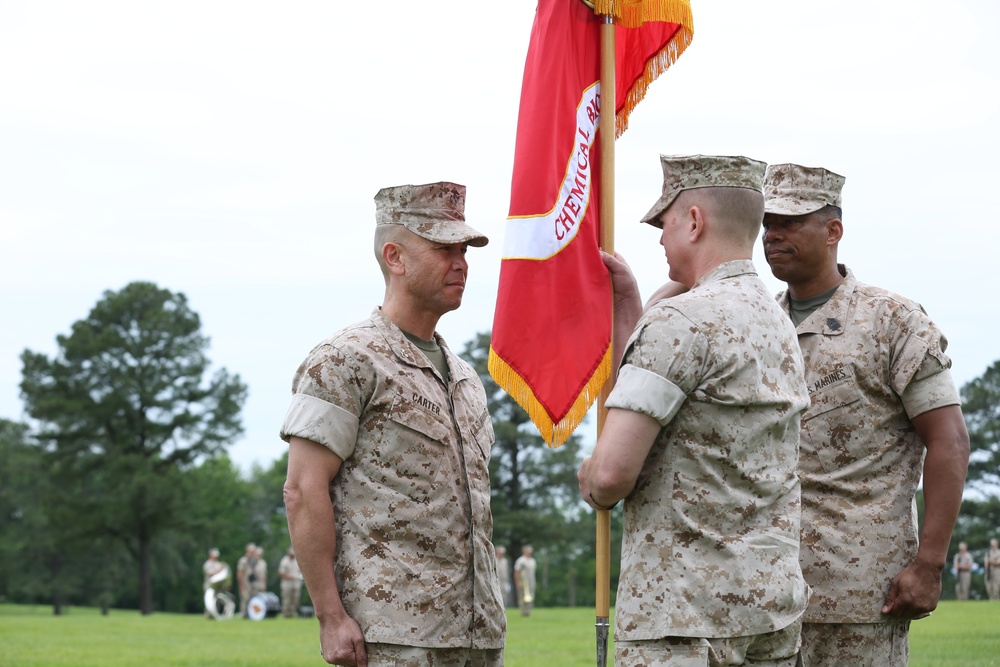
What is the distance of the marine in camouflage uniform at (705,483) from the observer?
3.49m

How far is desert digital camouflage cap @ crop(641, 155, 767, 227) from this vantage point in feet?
12.5

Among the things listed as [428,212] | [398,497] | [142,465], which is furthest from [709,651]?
[142,465]

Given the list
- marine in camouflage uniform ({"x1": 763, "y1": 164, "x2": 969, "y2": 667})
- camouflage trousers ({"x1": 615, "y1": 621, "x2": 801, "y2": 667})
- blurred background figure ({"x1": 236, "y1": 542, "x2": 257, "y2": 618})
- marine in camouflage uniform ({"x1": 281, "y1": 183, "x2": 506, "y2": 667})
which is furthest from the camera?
blurred background figure ({"x1": 236, "y1": 542, "x2": 257, "y2": 618})

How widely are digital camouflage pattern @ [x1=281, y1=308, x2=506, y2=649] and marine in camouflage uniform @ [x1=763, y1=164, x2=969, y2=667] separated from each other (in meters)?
1.35

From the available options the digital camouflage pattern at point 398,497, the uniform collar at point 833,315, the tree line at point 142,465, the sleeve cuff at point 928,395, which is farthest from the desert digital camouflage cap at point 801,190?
the tree line at point 142,465

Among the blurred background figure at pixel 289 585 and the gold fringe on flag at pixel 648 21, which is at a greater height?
the gold fringe on flag at pixel 648 21

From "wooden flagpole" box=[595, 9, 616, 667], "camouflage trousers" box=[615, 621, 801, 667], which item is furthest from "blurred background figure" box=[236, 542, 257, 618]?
"camouflage trousers" box=[615, 621, 801, 667]

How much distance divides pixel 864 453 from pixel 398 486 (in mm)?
1897

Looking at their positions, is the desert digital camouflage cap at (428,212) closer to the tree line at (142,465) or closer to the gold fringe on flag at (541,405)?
the gold fringe on flag at (541,405)

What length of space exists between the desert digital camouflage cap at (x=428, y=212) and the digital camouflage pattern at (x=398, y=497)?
494 mm

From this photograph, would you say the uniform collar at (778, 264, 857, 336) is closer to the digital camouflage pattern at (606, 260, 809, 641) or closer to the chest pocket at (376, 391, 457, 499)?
the digital camouflage pattern at (606, 260, 809, 641)

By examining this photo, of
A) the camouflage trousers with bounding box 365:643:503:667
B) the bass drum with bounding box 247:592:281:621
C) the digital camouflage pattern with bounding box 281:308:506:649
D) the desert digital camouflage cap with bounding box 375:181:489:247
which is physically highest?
the desert digital camouflage cap with bounding box 375:181:489:247

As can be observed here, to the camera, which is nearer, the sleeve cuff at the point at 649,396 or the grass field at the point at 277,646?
the sleeve cuff at the point at 649,396

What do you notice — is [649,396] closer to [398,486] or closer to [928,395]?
[398,486]
